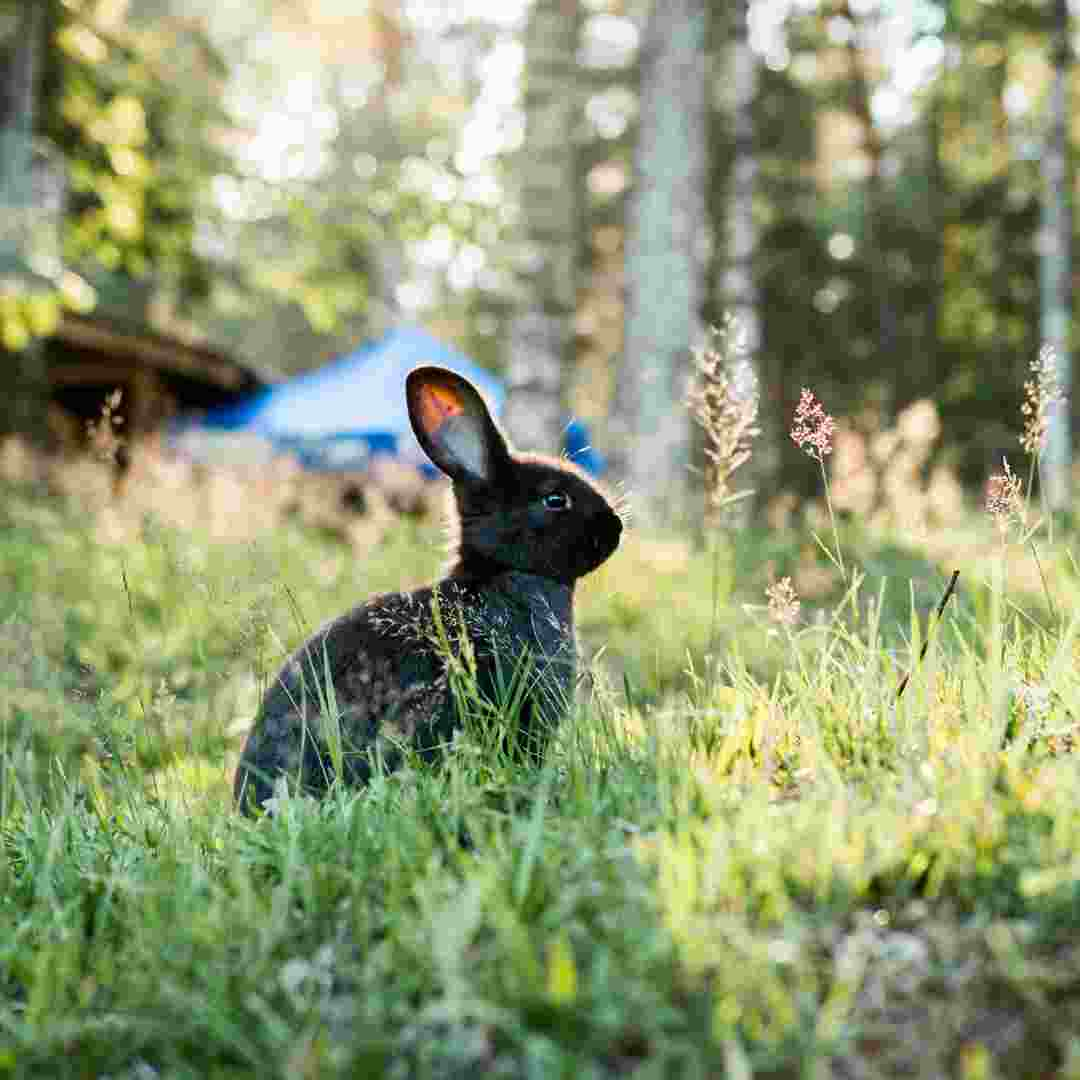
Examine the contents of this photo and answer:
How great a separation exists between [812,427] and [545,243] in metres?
8.32

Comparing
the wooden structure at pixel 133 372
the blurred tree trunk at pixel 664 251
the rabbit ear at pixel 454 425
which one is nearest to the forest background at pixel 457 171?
the blurred tree trunk at pixel 664 251

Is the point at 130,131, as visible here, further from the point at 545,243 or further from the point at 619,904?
the point at 619,904

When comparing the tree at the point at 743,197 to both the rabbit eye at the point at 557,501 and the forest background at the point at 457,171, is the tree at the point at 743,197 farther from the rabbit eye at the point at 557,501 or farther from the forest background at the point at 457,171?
the rabbit eye at the point at 557,501

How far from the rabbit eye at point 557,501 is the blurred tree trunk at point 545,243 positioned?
6650mm

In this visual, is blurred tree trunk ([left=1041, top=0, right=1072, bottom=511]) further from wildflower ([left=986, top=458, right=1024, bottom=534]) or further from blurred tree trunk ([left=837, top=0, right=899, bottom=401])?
wildflower ([left=986, top=458, right=1024, bottom=534])

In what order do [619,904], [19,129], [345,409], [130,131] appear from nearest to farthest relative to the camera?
1. [619,904]
2. [19,129]
3. [130,131]
4. [345,409]

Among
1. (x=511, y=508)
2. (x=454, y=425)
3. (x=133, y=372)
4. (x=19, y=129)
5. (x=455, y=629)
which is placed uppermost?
(x=19, y=129)

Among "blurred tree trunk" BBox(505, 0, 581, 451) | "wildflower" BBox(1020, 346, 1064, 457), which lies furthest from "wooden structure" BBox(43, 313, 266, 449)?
"wildflower" BBox(1020, 346, 1064, 457)

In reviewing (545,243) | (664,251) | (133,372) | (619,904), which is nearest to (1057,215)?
(664,251)

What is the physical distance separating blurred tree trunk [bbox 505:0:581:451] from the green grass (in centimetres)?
781

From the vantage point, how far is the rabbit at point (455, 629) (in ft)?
10.4

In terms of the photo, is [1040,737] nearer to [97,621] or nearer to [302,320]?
[97,621]

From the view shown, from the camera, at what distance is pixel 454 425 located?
3.65m

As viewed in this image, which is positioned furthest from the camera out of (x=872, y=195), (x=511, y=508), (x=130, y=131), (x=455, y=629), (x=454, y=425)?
(x=872, y=195)
